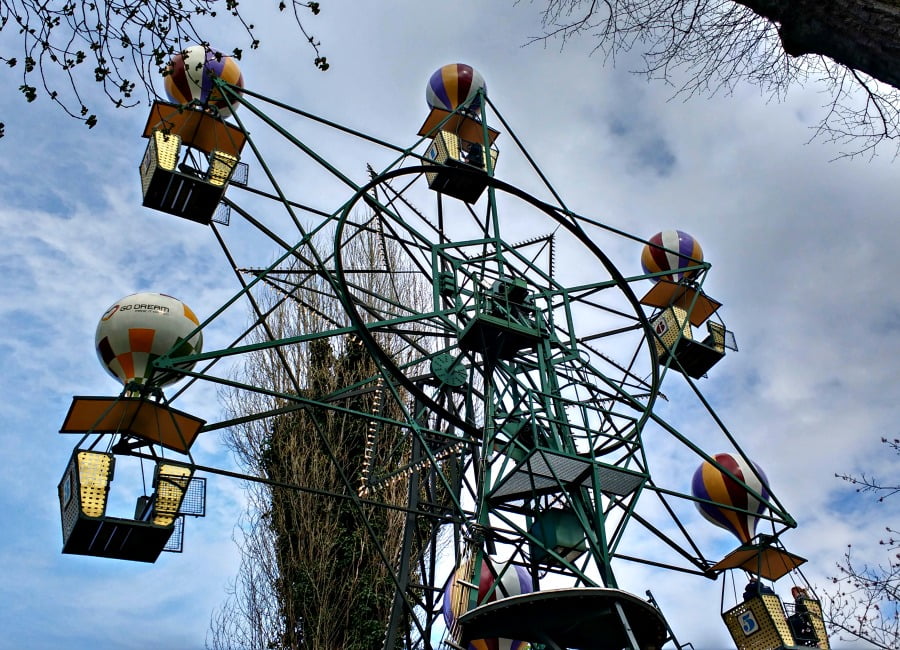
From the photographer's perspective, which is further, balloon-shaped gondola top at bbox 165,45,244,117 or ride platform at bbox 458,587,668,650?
balloon-shaped gondola top at bbox 165,45,244,117

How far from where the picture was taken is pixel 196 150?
11.3 meters

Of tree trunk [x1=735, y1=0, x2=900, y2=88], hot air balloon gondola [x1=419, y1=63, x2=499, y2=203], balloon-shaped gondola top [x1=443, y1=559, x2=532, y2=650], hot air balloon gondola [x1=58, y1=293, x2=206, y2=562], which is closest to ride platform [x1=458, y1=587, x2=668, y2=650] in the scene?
balloon-shaped gondola top [x1=443, y1=559, x2=532, y2=650]

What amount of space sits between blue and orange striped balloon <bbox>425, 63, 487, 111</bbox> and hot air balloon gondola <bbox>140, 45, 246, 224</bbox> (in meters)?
2.61

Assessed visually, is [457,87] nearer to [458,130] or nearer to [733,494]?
[458,130]

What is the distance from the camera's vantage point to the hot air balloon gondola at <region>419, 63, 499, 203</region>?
1156cm

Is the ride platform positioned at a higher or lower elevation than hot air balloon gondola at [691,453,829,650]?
lower

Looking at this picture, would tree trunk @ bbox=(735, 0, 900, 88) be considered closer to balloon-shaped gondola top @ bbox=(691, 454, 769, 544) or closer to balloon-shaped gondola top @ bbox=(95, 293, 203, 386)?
balloon-shaped gondola top @ bbox=(95, 293, 203, 386)

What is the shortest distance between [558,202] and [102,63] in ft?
21.5

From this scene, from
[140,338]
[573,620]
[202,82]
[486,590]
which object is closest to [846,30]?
[573,620]

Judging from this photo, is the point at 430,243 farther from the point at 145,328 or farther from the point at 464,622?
the point at 464,622

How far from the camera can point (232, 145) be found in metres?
11.0

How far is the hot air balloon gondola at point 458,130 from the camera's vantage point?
11.6m

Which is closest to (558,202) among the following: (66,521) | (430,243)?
(430,243)

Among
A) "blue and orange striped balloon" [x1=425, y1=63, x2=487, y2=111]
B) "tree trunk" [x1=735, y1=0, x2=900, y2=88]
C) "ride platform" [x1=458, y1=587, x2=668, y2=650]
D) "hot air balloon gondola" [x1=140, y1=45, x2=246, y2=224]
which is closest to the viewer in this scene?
"tree trunk" [x1=735, y1=0, x2=900, y2=88]
